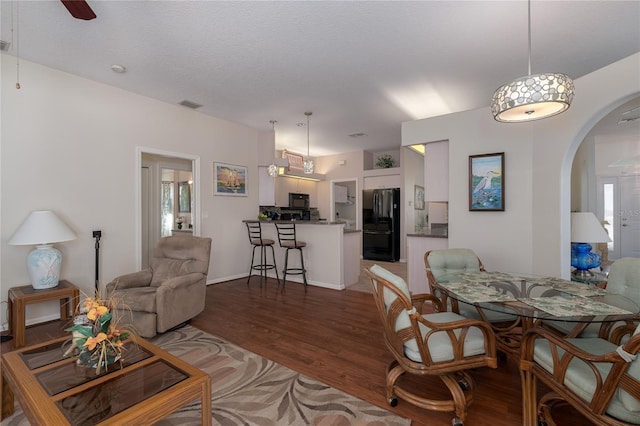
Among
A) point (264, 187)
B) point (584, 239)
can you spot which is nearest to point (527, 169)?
point (584, 239)

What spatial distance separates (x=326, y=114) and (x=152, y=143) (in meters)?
2.70

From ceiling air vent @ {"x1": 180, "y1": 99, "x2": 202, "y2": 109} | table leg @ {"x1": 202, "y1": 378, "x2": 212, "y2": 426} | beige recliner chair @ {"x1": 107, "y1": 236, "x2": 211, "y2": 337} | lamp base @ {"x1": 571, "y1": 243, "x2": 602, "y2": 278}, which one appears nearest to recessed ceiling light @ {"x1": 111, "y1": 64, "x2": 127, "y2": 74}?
ceiling air vent @ {"x1": 180, "y1": 99, "x2": 202, "y2": 109}

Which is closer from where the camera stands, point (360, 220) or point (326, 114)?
point (326, 114)

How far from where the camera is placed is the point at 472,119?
3514 mm

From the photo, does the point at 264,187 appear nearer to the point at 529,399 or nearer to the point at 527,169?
the point at 527,169

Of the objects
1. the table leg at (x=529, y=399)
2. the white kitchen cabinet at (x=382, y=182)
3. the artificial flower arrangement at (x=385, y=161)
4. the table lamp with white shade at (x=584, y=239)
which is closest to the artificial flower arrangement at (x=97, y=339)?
the table leg at (x=529, y=399)

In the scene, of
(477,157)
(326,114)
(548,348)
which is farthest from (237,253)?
Answer: (548,348)

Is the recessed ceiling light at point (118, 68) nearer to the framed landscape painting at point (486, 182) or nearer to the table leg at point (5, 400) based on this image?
the table leg at point (5, 400)

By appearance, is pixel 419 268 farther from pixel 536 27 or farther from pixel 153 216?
pixel 153 216

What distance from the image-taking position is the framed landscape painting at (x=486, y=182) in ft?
10.9

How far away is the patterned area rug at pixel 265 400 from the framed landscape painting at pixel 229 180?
3089mm

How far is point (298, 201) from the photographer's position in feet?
24.8

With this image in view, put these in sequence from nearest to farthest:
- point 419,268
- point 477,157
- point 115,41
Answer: point 115,41
point 477,157
point 419,268

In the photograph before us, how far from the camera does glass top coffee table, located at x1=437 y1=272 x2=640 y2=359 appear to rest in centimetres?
156
